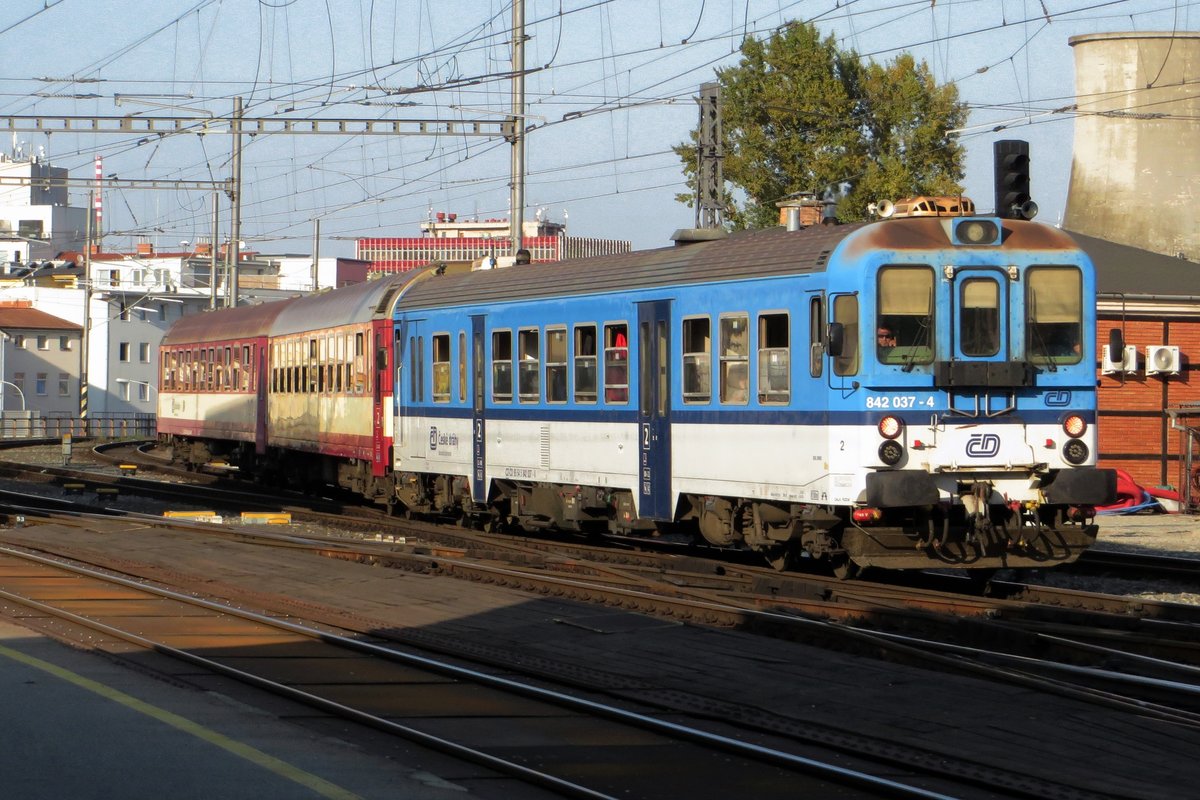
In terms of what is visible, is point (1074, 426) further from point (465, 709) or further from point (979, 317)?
point (465, 709)

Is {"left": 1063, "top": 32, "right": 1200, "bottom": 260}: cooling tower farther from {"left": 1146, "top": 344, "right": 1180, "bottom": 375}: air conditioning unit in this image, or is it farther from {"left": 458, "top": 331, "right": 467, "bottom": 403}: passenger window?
{"left": 458, "top": 331, "right": 467, "bottom": 403}: passenger window

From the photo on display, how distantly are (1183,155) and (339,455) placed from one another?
3358cm

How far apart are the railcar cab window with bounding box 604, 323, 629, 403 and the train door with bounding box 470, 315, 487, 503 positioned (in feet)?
9.86

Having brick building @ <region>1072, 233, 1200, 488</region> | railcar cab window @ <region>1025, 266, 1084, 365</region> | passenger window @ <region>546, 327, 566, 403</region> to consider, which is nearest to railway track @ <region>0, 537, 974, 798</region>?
passenger window @ <region>546, 327, 566, 403</region>

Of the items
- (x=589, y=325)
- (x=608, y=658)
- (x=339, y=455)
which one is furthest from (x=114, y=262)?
(x=608, y=658)

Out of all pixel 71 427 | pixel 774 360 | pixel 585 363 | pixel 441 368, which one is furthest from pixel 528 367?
pixel 71 427

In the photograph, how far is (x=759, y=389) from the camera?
14914 millimetres

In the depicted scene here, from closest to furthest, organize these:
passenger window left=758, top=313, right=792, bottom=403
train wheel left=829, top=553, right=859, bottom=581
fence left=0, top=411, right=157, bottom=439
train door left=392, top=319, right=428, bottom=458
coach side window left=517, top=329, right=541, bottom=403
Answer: passenger window left=758, top=313, right=792, bottom=403 < train wheel left=829, top=553, right=859, bottom=581 < coach side window left=517, top=329, right=541, bottom=403 < train door left=392, top=319, right=428, bottom=458 < fence left=0, top=411, right=157, bottom=439

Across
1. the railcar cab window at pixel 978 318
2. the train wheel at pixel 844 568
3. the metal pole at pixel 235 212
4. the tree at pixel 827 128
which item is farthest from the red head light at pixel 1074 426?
the tree at pixel 827 128

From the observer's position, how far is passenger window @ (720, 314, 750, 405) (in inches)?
594

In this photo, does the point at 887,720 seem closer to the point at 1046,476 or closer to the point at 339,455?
the point at 1046,476

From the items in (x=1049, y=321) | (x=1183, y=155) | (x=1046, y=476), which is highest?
(x=1183, y=155)

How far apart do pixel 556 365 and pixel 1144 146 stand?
36163 mm

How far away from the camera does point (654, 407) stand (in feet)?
54.2
